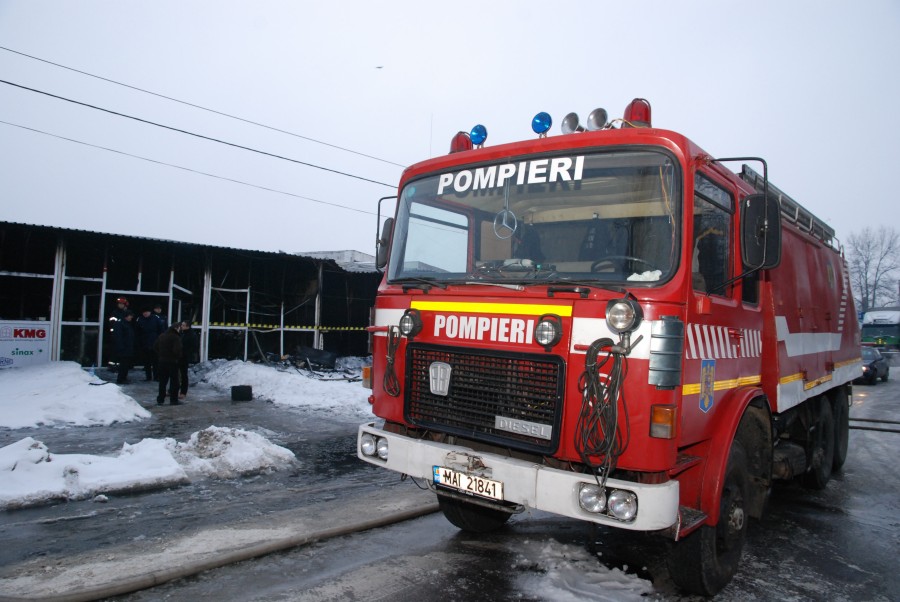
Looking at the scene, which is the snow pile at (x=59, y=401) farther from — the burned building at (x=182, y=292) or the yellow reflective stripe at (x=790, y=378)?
the yellow reflective stripe at (x=790, y=378)

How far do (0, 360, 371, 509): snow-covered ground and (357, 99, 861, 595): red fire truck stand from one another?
3.32 m

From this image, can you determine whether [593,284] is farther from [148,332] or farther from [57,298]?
[57,298]

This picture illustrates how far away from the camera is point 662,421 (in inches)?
131

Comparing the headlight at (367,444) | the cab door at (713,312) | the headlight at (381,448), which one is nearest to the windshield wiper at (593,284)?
the cab door at (713,312)

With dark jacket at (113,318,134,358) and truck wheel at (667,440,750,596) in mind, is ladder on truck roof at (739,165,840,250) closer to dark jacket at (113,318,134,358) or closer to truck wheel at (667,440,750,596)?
truck wheel at (667,440,750,596)

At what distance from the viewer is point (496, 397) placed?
12.7 feet

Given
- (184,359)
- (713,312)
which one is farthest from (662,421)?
(184,359)

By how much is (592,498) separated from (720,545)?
150 centimetres

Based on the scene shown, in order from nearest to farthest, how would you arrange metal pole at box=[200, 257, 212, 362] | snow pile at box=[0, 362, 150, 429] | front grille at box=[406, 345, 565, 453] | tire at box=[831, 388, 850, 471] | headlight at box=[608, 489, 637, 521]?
headlight at box=[608, 489, 637, 521] < front grille at box=[406, 345, 565, 453] < tire at box=[831, 388, 850, 471] < snow pile at box=[0, 362, 150, 429] < metal pole at box=[200, 257, 212, 362]

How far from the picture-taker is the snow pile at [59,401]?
31.1 feet

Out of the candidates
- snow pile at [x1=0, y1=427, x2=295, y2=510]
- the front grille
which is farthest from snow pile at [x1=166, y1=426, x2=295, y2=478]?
the front grille

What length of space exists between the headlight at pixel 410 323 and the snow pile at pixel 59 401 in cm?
764

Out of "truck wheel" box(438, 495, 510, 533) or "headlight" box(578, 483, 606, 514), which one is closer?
"headlight" box(578, 483, 606, 514)

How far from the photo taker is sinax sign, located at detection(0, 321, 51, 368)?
13.1 m
